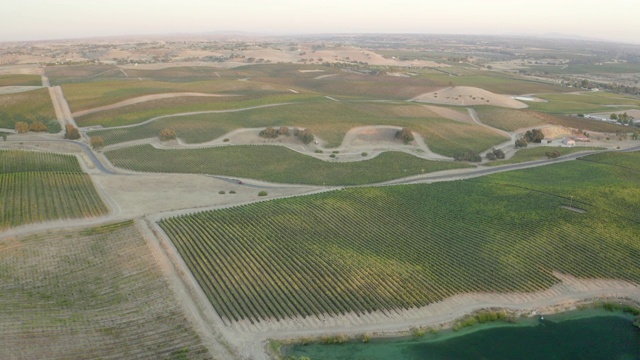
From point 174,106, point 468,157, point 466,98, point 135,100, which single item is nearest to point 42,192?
point 174,106

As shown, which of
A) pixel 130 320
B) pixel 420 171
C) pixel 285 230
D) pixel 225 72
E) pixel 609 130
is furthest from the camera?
pixel 225 72

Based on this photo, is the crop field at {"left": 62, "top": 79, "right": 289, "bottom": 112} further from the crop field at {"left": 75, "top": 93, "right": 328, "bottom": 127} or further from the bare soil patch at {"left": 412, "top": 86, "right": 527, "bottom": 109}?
the bare soil patch at {"left": 412, "top": 86, "right": 527, "bottom": 109}

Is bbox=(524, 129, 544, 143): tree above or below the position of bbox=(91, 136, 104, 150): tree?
above

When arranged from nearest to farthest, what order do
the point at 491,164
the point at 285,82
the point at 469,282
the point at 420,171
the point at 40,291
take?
1. the point at 40,291
2. the point at 469,282
3. the point at 420,171
4. the point at 491,164
5. the point at 285,82

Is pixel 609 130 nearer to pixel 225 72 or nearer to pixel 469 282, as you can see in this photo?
pixel 469 282

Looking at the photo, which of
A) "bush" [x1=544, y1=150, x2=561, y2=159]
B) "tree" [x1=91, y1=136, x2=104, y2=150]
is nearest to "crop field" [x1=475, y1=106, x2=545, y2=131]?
"bush" [x1=544, y1=150, x2=561, y2=159]

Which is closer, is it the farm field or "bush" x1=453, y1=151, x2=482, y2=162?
"bush" x1=453, y1=151, x2=482, y2=162

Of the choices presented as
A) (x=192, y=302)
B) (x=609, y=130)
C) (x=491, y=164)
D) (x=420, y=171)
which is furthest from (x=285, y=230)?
(x=609, y=130)

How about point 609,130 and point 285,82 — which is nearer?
point 609,130
